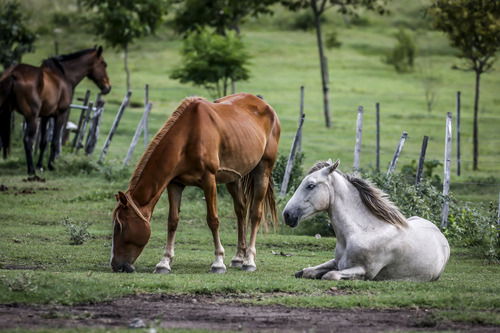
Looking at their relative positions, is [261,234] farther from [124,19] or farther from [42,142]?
[124,19]

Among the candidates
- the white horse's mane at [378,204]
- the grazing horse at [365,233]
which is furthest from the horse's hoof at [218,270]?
the white horse's mane at [378,204]

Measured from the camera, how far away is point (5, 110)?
21.0m

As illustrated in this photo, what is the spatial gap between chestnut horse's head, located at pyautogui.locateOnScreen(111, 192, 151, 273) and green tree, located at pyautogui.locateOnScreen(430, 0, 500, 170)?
1724 centimetres

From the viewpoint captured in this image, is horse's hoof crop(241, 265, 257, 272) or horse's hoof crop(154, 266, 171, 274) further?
horse's hoof crop(241, 265, 257, 272)

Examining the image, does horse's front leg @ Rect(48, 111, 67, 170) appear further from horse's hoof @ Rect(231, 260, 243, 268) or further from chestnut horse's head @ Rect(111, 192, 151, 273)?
chestnut horse's head @ Rect(111, 192, 151, 273)

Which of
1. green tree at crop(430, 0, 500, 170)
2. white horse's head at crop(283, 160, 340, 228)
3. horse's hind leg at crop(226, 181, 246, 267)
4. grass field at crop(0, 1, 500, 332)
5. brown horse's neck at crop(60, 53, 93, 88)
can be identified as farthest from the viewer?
green tree at crop(430, 0, 500, 170)

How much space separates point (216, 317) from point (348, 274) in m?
2.62

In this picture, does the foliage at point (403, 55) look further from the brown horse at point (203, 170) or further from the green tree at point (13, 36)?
the brown horse at point (203, 170)

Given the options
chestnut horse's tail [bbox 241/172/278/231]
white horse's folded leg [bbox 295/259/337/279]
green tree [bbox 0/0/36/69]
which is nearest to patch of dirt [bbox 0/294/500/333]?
white horse's folded leg [bbox 295/259/337/279]

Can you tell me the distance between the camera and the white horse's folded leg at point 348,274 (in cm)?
972

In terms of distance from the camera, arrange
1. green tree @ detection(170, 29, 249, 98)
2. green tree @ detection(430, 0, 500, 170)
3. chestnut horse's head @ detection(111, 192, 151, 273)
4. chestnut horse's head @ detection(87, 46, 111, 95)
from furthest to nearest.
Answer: green tree @ detection(170, 29, 249, 98) < green tree @ detection(430, 0, 500, 170) < chestnut horse's head @ detection(87, 46, 111, 95) < chestnut horse's head @ detection(111, 192, 151, 273)

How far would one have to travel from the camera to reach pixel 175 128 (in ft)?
33.8

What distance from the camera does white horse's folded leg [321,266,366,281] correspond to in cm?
972

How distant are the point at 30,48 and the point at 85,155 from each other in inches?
586
